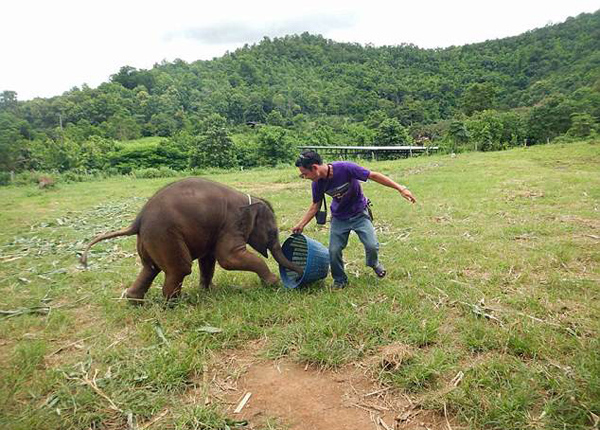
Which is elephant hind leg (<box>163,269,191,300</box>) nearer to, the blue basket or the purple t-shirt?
the blue basket

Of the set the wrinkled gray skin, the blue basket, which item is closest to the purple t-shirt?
the blue basket

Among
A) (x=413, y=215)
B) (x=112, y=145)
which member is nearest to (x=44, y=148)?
(x=112, y=145)

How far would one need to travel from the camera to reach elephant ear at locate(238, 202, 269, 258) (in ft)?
19.6

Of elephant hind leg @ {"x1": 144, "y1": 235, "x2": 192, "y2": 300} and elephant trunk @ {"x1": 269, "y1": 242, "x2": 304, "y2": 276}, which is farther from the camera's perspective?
elephant trunk @ {"x1": 269, "y1": 242, "x2": 304, "y2": 276}

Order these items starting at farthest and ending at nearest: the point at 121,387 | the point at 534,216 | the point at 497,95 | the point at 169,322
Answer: the point at 497,95 → the point at 534,216 → the point at 169,322 → the point at 121,387

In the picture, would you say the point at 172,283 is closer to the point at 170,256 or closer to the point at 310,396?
the point at 170,256

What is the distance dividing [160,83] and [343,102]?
157ft

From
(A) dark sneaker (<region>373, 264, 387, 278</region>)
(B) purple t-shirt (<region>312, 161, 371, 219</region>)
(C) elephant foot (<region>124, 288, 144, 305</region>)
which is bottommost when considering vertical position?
(C) elephant foot (<region>124, 288, 144, 305</region>)

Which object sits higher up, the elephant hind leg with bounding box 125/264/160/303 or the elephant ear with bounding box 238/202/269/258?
the elephant ear with bounding box 238/202/269/258

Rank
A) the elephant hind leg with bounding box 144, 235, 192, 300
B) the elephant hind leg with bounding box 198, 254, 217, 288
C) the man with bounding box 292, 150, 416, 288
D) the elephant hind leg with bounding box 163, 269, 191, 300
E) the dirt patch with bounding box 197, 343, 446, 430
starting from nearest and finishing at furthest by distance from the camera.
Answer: the dirt patch with bounding box 197, 343, 446, 430 < the elephant hind leg with bounding box 144, 235, 192, 300 < the elephant hind leg with bounding box 163, 269, 191, 300 < the man with bounding box 292, 150, 416, 288 < the elephant hind leg with bounding box 198, 254, 217, 288

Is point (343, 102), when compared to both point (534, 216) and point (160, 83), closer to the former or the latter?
point (160, 83)

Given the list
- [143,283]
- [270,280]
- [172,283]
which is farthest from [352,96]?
[172,283]

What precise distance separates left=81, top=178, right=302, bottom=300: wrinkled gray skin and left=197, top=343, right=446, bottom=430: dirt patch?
68.5 inches

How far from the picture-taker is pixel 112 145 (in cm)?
5869
